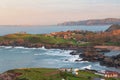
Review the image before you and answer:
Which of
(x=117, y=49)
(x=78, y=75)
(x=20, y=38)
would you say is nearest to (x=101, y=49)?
(x=117, y=49)

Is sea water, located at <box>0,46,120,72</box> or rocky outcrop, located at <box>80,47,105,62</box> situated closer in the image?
sea water, located at <box>0,46,120,72</box>

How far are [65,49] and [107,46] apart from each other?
12.9 metres

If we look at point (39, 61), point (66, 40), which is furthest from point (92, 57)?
point (66, 40)

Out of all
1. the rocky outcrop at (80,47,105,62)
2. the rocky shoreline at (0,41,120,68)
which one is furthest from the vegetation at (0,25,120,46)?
the rocky outcrop at (80,47,105,62)

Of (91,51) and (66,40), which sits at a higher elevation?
(66,40)

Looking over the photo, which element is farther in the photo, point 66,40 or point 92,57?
point 66,40

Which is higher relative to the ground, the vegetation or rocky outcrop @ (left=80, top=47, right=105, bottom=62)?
the vegetation

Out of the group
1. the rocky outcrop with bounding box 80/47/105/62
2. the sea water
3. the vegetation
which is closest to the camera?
the sea water

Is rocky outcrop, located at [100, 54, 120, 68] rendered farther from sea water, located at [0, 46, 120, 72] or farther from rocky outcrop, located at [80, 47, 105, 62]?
rocky outcrop, located at [80, 47, 105, 62]

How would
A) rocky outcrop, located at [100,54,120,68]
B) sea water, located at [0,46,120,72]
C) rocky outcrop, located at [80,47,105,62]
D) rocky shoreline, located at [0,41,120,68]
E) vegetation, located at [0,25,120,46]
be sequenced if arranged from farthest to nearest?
vegetation, located at [0,25,120,46], rocky outcrop, located at [80,47,105,62], rocky shoreline, located at [0,41,120,68], sea water, located at [0,46,120,72], rocky outcrop, located at [100,54,120,68]

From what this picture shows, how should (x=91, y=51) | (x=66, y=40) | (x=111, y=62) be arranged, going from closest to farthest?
(x=111, y=62) → (x=91, y=51) → (x=66, y=40)

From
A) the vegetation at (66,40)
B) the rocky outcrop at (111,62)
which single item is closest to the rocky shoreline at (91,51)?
the rocky outcrop at (111,62)

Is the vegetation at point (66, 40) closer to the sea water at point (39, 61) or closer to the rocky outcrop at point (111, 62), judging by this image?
the sea water at point (39, 61)

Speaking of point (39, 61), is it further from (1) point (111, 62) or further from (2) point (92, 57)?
(1) point (111, 62)
